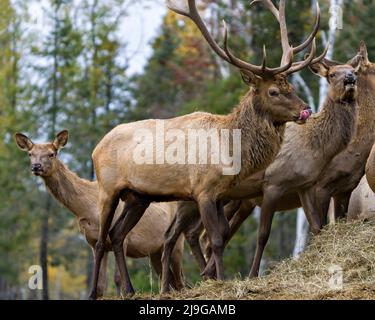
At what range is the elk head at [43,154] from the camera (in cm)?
1522

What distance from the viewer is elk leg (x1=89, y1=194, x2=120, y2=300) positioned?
1313 centimetres

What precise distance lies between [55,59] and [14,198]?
164 inches

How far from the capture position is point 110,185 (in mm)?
13141

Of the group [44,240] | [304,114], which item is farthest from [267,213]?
[44,240]

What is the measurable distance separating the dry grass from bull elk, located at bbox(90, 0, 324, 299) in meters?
0.78

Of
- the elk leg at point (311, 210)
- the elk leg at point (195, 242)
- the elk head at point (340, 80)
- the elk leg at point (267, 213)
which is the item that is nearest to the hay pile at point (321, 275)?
the elk leg at point (311, 210)

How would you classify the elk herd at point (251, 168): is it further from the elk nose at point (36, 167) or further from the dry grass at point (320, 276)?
the dry grass at point (320, 276)

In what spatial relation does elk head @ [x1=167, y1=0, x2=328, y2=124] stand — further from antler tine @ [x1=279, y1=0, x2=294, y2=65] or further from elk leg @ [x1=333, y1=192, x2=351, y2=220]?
elk leg @ [x1=333, y1=192, x2=351, y2=220]

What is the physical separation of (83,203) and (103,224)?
224 cm

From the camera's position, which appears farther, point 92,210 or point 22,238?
point 22,238

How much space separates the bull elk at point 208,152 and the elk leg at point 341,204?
197 cm

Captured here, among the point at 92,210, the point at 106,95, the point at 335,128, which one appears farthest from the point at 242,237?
the point at 335,128

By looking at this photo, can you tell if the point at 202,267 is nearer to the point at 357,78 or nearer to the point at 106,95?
the point at 357,78

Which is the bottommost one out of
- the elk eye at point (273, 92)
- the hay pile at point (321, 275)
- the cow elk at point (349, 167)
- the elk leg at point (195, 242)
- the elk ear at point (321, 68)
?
the hay pile at point (321, 275)
